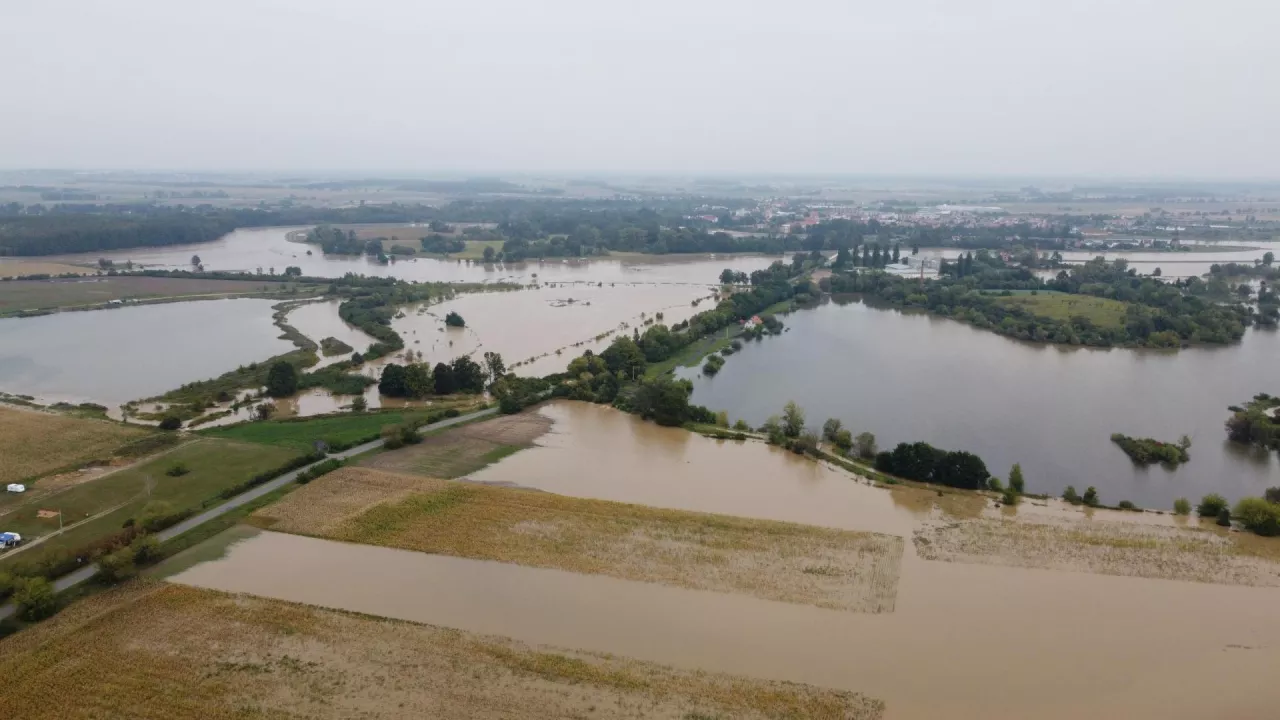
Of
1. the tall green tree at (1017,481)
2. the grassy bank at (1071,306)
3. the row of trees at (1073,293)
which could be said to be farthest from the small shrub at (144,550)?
the grassy bank at (1071,306)

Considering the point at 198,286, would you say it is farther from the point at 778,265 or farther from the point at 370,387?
the point at 778,265

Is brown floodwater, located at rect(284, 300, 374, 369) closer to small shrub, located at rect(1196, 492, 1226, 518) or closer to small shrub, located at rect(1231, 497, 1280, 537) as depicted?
small shrub, located at rect(1196, 492, 1226, 518)

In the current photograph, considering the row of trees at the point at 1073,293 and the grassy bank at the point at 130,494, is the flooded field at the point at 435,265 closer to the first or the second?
the row of trees at the point at 1073,293

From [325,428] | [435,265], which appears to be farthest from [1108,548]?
[435,265]

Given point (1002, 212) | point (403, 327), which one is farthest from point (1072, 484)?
point (1002, 212)

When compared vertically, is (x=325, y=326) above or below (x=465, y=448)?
above

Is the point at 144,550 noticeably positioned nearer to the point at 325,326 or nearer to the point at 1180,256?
the point at 325,326
